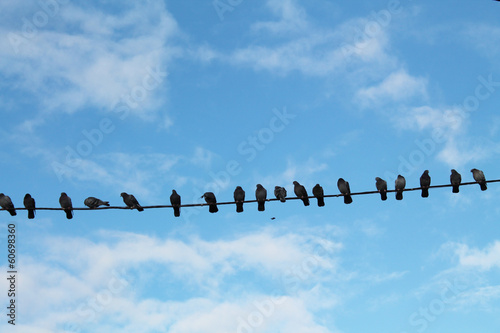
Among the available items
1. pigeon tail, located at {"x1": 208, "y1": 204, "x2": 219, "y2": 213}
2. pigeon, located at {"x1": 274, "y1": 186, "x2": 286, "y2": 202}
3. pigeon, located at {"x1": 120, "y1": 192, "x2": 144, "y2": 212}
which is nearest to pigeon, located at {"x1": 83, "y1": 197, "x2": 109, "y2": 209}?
pigeon, located at {"x1": 120, "y1": 192, "x2": 144, "y2": 212}

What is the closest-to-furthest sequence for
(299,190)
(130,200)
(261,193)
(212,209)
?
(212,209)
(299,190)
(130,200)
(261,193)

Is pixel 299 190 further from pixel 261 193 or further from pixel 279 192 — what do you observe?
pixel 261 193

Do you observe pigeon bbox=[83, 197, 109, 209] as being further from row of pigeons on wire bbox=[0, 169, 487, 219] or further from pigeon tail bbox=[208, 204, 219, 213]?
pigeon tail bbox=[208, 204, 219, 213]

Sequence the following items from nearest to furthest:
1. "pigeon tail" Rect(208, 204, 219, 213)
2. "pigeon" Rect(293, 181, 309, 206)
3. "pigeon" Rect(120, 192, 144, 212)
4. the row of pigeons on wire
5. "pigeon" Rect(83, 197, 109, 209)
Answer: "pigeon tail" Rect(208, 204, 219, 213) < "pigeon" Rect(293, 181, 309, 206) < the row of pigeons on wire < "pigeon" Rect(83, 197, 109, 209) < "pigeon" Rect(120, 192, 144, 212)

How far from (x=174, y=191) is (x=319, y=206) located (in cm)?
451

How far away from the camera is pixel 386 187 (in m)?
17.4

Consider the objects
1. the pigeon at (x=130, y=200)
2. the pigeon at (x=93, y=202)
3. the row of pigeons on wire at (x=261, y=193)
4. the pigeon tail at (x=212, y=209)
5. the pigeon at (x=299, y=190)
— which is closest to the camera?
the pigeon tail at (x=212, y=209)

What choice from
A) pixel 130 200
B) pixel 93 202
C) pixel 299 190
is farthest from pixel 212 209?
pixel 93 202

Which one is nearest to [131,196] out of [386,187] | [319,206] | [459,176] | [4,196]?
[4,196]

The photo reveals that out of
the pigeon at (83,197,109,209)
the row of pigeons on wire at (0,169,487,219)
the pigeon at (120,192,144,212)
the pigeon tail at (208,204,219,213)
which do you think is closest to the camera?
the pigeon tail at (208,204,219,213)

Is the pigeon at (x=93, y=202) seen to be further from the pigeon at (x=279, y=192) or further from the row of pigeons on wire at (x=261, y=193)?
the pigeon at (x=279, y=192)

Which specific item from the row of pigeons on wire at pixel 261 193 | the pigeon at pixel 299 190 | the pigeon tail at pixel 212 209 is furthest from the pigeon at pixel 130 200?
the pigeon at pixel 299 190

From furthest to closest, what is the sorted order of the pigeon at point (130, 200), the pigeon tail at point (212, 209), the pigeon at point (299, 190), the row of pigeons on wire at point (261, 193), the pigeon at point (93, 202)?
1. the pigeon at point (130, 200)
2. the pigeon at point (93, 202)
3. the row of pigeons on wire at point (261, 193)
4. the pigeon at point (299, 190)
5. the pigeon tail at point (212, 209)

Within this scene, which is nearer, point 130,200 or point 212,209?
point 212,209
